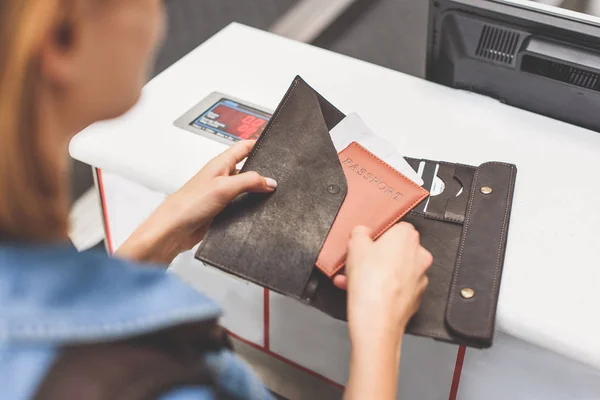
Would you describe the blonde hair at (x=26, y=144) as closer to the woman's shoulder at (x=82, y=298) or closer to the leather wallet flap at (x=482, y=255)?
the woman's shoulder at (x=82, y=298)

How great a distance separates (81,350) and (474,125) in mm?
760

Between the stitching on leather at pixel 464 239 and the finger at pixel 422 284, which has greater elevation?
the finger at pixel 422 284

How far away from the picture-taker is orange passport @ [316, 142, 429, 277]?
28.1 inches

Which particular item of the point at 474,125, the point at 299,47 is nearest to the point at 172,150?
the point at 299,47

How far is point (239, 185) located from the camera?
74cm

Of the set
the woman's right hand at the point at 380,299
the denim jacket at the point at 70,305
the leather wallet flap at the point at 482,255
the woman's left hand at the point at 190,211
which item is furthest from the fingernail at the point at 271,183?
the denim jacket at the point at 70,305

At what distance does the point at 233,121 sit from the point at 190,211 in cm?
26

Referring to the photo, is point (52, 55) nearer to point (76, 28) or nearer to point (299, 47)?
point (76, 28)

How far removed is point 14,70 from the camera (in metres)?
0.33

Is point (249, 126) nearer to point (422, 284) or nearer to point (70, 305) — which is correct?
point (422, 284)

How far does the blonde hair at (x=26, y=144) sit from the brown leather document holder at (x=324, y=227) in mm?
330

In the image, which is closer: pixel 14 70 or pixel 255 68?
pixel 14 70

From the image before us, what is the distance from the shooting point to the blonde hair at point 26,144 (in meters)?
0.32

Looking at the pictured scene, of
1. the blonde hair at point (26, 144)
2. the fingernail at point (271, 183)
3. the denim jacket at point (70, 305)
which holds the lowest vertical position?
the fingernail at point (271, 183)
